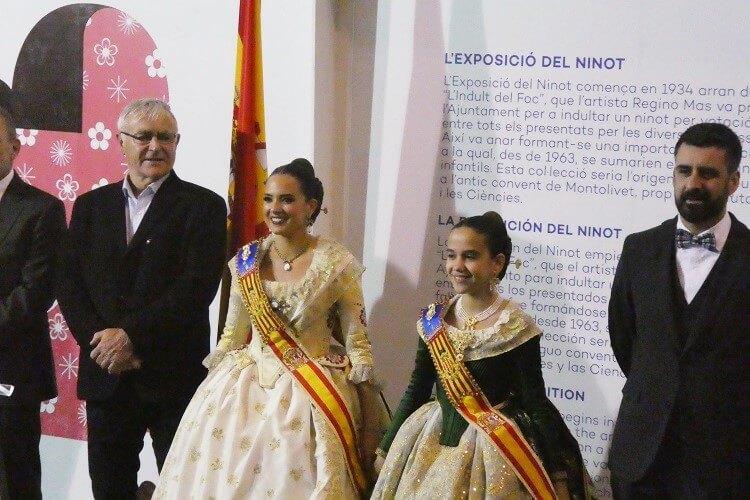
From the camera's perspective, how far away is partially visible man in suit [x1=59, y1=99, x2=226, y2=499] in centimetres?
351

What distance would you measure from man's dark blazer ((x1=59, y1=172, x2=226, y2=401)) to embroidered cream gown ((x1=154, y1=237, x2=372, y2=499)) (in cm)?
16

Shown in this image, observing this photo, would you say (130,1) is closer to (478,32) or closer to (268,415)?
(478,32)

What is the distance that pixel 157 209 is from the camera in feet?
11.6

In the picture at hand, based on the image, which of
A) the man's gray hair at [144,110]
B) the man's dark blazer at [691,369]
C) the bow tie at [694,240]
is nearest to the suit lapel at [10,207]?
the man's gray hair at [144,110]

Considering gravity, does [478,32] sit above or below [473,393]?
above

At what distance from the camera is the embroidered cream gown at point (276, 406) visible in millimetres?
3133

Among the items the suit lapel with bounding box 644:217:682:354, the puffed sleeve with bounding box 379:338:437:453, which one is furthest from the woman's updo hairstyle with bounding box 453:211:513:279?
the suit lapel with bounding box 644:217:682:354

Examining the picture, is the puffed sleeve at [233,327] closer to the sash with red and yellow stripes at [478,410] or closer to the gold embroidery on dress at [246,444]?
the gold embroidery on dress at [246,444]

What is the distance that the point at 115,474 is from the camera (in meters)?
3.57

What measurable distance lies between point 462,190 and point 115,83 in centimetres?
151

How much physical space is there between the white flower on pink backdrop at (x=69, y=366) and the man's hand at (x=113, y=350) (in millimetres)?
965

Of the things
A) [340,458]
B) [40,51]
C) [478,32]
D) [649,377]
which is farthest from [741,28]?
[40,51]

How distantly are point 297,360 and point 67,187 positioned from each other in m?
1.58

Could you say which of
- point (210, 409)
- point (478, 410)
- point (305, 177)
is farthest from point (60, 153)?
point (478, 410)
